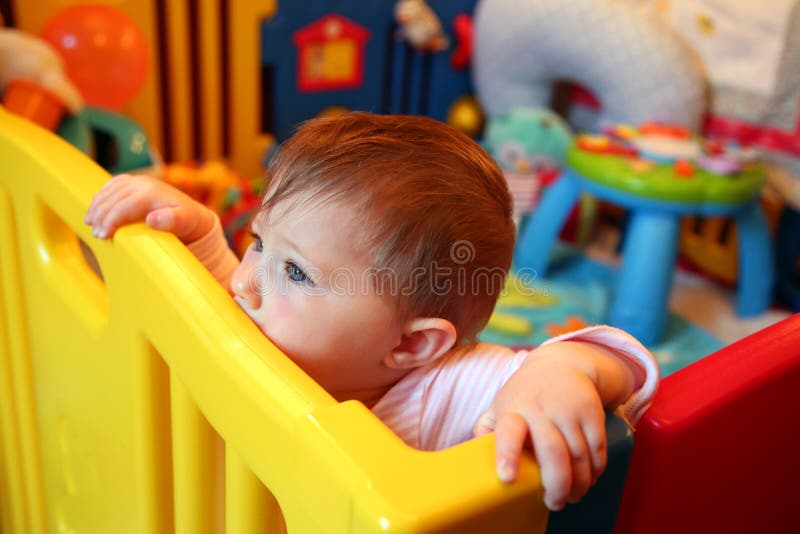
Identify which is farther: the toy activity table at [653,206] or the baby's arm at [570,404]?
the toy activity table at [653,206]

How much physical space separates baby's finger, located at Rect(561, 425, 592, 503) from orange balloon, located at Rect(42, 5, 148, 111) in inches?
55.4

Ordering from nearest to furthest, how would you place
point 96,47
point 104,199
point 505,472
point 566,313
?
1. point 505,472
2. point 104,199
3. point 96,47
4. point 566,313

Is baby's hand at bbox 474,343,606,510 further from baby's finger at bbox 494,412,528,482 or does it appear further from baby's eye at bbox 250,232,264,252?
baby's eye at bbox 250,232,264,252

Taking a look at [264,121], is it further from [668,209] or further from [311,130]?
[311,130]

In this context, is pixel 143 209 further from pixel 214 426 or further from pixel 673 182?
pixel 673 182

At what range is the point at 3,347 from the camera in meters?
0.79

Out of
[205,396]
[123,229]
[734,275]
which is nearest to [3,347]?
[123,229]

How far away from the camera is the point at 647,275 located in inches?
62.2

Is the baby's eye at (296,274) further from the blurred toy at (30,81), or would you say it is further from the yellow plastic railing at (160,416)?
the blurred toy at (30,81)

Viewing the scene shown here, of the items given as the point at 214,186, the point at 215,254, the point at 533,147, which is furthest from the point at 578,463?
the point at 533,147

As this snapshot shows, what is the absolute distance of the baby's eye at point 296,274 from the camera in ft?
1.78

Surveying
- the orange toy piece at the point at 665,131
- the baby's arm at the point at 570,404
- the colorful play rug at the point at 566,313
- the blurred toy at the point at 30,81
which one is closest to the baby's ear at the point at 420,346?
the baby's arm at the point at 570,404

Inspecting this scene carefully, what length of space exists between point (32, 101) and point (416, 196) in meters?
1.09

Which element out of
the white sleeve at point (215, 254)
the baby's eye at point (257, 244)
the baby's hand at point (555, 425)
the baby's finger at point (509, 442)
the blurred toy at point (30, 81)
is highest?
the baby's finger at point (509, 442)
